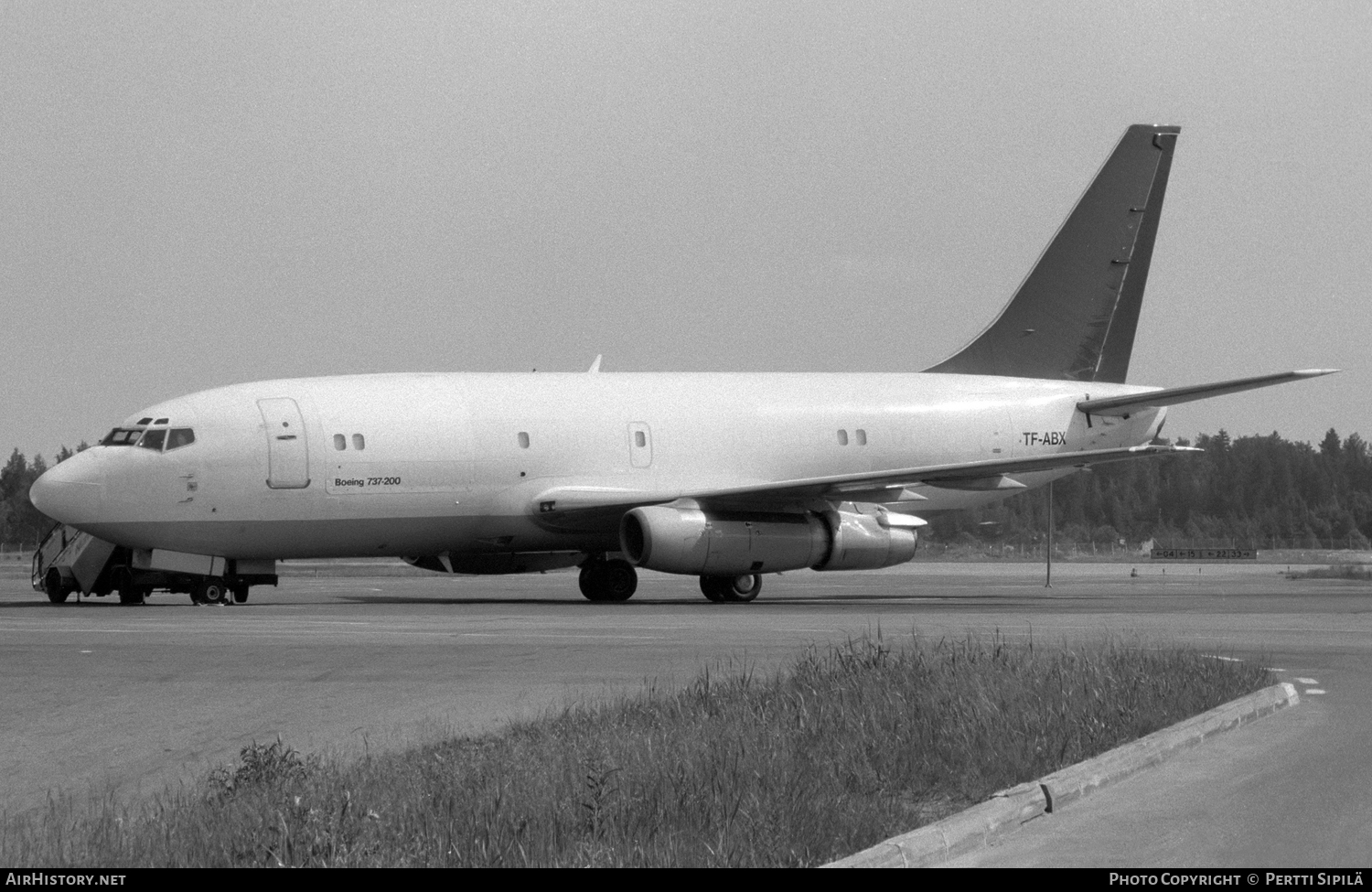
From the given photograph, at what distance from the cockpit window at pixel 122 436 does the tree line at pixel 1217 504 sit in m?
59.0

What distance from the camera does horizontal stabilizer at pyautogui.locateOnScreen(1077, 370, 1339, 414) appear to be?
31.4 meters

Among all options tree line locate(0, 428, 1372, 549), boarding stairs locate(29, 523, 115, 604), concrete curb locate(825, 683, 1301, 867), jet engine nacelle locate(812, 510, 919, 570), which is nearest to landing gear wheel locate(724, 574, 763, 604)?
jet engine nacelle locate(812, 510, 919, 570)

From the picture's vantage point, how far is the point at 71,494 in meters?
28.6

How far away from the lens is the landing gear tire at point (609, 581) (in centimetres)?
3381

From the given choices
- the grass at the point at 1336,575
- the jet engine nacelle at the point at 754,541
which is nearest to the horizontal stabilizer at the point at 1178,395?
the jet engine nacelle at the point at 754,541

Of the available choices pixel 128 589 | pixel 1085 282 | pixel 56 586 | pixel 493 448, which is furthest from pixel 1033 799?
pixel 1085 282

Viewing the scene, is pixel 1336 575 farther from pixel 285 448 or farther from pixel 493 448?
pixel 285 448

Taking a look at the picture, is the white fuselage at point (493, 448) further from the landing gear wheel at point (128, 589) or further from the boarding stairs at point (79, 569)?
the boarding stairs at point (79, 569)

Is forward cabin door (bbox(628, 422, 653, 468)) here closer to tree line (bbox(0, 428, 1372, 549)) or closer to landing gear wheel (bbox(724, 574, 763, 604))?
landing gear wheel (bbox(724, 574, 763, 604))

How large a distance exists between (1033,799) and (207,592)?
77.6 ft

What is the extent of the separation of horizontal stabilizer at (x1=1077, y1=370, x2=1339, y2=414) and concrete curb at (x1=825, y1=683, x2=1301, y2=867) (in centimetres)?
2010

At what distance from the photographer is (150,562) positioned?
29.6 metres

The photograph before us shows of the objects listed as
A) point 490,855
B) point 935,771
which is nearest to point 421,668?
point 935,771
